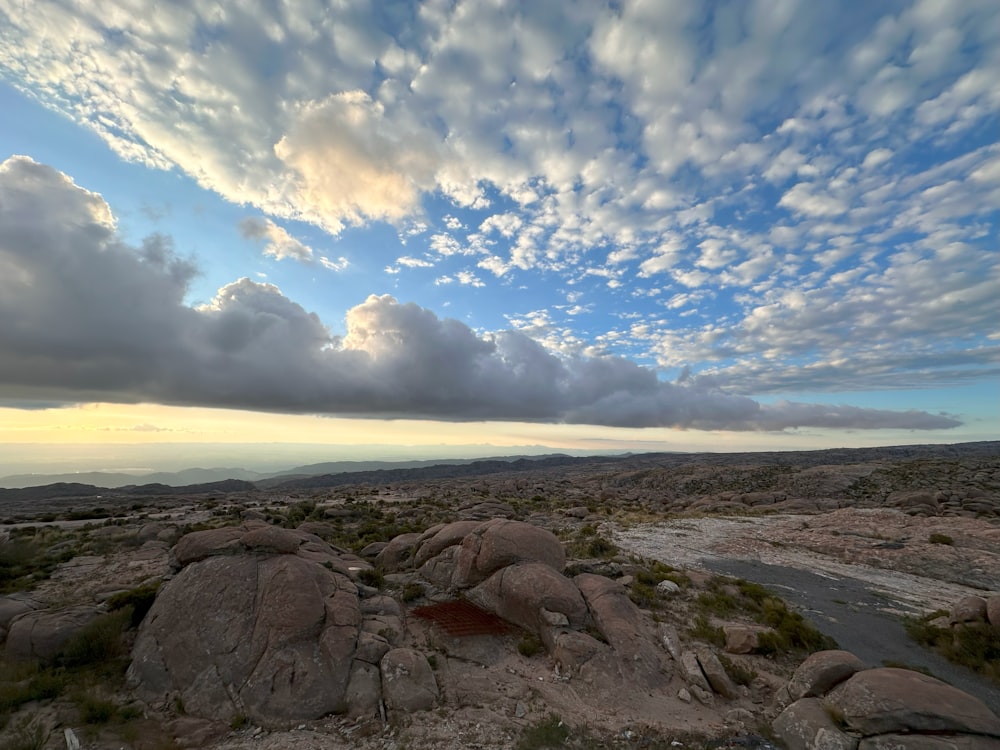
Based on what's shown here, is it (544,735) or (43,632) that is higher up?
(43,632)

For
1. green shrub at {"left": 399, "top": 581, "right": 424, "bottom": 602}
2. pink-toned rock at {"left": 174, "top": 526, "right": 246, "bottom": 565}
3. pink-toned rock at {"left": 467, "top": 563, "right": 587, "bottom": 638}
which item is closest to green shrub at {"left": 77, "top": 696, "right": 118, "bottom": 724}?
pink-toned rock at {"left": 174, "top": 526, "right": 246, "bottom": 565}

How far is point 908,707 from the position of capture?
24.7ft

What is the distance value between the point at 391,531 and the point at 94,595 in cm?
1574

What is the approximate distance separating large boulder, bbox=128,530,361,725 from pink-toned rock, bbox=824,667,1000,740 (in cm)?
1063

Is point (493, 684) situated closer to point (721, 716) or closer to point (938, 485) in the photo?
point (721, 716)

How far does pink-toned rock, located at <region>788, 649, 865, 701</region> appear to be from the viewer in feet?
29.7

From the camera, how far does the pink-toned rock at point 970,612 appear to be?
13.3m

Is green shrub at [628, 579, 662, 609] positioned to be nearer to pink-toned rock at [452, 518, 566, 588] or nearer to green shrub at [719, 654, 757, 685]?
pink-toned rock at [452, 518, 566, 588]

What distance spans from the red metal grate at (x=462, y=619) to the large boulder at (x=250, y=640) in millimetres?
2844

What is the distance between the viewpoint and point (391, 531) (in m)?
28.4

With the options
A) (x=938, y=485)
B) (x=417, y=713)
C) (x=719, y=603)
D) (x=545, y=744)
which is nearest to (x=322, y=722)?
(x=417, y=713)

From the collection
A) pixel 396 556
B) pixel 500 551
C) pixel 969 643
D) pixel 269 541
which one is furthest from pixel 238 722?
pixel 969 643

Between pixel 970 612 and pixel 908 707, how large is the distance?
9844 millimetres

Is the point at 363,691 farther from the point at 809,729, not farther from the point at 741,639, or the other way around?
the point at 741,639
